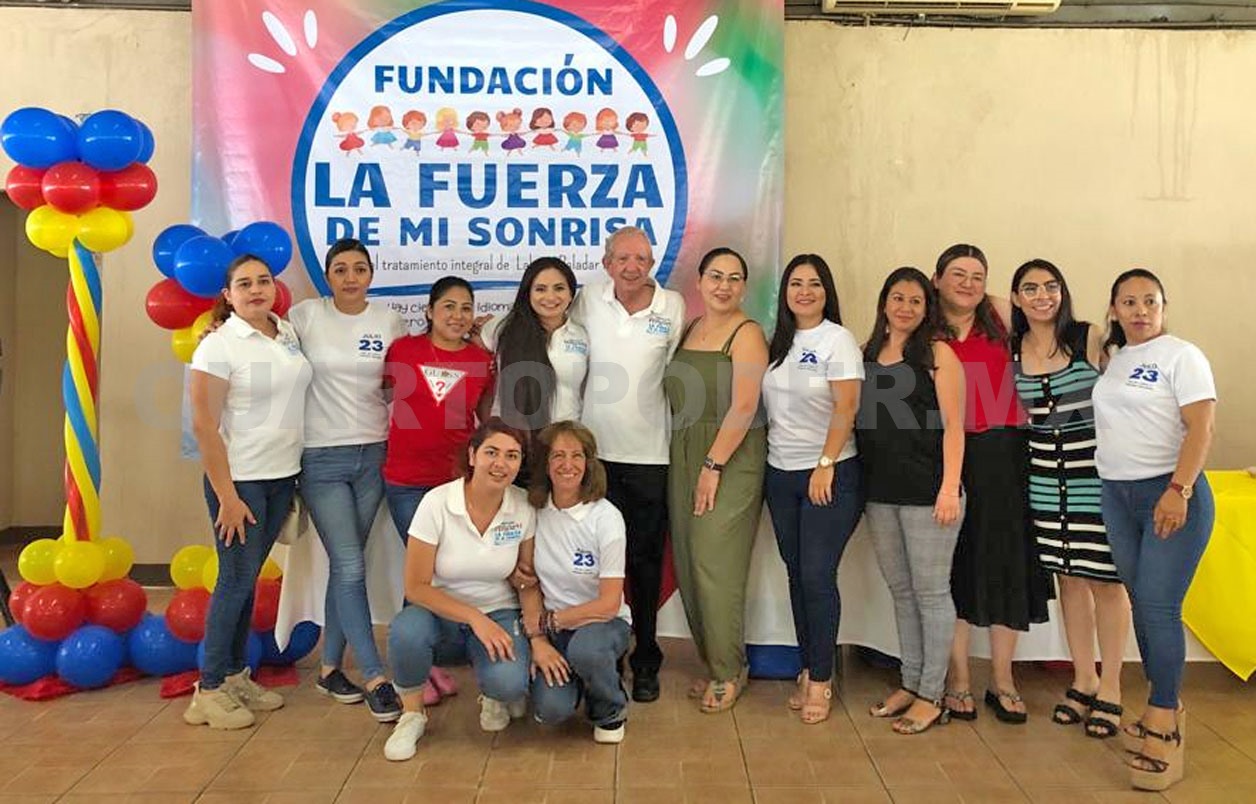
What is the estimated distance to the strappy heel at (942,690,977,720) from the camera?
283 cm

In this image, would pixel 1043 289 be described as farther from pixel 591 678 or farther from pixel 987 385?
pixel 591 678

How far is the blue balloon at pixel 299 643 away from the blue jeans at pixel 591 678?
1.00 metres

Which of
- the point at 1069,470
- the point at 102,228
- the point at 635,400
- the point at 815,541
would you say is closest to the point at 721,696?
the point at 815,541

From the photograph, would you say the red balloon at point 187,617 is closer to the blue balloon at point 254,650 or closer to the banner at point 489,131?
the blue balloon at point 254,650

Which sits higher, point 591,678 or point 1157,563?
point 1157,563

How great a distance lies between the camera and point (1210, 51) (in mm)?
4125

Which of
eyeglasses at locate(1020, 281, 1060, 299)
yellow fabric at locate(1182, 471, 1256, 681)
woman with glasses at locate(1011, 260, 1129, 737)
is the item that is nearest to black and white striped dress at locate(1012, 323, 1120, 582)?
woman with glasses at locate(1011, 260, 1129, 737)

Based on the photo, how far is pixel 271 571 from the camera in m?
3.35

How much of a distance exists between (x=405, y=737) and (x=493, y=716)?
10.3 inches

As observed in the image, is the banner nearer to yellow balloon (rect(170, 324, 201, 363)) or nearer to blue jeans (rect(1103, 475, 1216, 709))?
yellow balloon (rect(170, 324, 201, 363))

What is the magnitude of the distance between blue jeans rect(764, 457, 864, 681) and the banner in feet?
4.17

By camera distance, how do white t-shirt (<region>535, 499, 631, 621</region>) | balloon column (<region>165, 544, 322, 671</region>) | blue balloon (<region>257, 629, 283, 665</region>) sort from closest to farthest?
white t-shirt (<region>535, 499, 631, 621</region>) < balloon column (<region>165, 544, 322, 671</region>) < blue balloon (<region>257, 629, 283, 665</region>)

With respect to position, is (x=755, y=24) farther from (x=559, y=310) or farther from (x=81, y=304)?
(x=81, y=304)

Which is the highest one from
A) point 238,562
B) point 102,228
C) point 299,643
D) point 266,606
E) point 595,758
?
point 102,228
